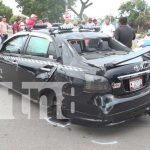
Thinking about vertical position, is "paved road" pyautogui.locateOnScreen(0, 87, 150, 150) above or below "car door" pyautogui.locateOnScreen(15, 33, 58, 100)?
below

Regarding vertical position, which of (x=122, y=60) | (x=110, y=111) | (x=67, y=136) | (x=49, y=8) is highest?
(x=49, y=8)

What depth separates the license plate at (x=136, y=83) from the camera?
5084 mm

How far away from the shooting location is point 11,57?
691 centimetres

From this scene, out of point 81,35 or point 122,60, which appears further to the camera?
point 81,35

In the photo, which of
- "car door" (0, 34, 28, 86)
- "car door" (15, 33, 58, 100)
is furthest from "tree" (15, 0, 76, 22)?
"car door" (15, 33, 58, 100)

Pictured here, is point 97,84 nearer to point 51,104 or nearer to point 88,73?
point 88,73

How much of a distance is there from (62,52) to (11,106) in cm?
186

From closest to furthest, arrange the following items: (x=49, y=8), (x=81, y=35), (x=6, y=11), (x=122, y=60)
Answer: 1. (x=122, y=60)
2. (x=81, y=35)
3. (x=49, y=8)
4. (x=6, y=11)

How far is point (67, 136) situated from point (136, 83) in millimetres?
1296

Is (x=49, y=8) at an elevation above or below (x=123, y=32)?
above

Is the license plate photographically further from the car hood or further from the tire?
the tire

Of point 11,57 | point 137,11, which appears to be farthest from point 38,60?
point 137,11

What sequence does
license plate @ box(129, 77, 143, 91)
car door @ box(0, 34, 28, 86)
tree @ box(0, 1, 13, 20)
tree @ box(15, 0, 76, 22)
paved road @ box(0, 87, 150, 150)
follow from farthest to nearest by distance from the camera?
1. tree @ box(0, 1, 13, 20)
2. tree @ box(15, 0, 76, 22)
3. car door @ box(0, 34, 28, 86)
4. license plate @ box(129, 77, 143, 91)
5. paved road @ box(0, 87, 150, 150)

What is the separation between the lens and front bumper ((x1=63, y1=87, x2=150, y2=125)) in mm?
4797
